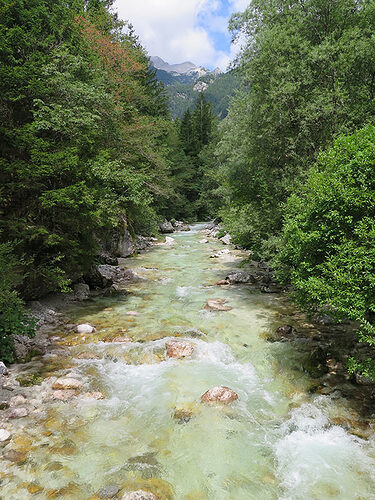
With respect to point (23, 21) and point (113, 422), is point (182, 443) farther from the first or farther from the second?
point (23, 21)

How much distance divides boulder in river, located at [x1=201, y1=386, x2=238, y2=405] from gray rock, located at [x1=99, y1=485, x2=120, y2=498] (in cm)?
256

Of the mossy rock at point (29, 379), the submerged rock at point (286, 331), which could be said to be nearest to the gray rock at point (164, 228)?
the submerged rock at point (286, 331)

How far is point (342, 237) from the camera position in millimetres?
6652

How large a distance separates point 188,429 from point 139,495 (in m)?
1.68

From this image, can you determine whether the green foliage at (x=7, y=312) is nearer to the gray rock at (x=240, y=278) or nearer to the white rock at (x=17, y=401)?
the white rock at (x=17, y=401)

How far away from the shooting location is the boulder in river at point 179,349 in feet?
28.3

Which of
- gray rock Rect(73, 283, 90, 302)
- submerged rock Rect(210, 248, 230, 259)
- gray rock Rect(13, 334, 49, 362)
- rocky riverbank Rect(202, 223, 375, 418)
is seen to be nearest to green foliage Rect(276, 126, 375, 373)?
rocky riverbank Rect(202, 223, 375, 418)

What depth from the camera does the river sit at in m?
4.68

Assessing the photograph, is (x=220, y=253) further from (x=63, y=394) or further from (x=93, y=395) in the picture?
(x=63, y=394)

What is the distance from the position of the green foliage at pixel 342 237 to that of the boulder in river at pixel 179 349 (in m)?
3.40

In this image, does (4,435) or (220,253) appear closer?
(4,435)

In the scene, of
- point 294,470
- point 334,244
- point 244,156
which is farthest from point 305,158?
point 294,470

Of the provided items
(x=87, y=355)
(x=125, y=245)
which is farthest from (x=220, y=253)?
(x=87, y=355)

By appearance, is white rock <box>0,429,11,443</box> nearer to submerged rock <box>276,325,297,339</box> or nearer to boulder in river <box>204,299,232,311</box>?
submerged rock <box>276,325,297,339</box>
